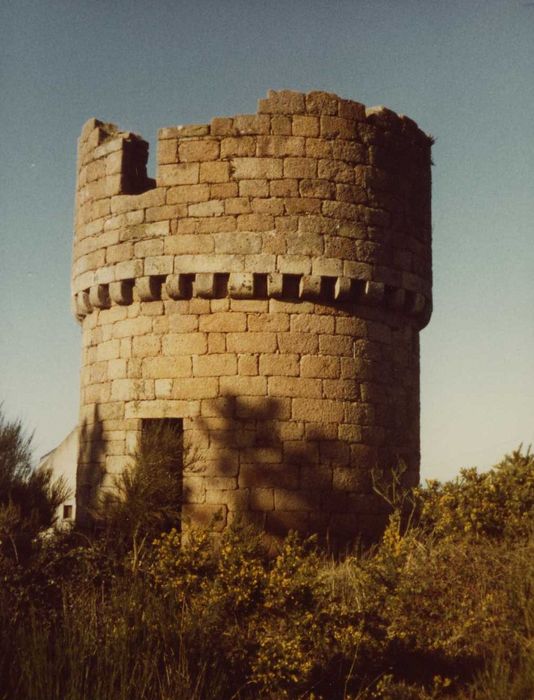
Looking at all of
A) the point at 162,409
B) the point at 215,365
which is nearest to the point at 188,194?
the point at 215,365

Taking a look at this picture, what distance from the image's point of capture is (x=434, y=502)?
7.93m

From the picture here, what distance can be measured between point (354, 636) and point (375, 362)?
3.47 m

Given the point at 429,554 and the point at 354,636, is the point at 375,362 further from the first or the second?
the point at 354,636

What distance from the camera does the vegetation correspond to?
5195mm

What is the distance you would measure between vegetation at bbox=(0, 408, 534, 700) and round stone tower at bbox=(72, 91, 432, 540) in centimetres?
59

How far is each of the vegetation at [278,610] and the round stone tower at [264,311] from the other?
1.95 feet

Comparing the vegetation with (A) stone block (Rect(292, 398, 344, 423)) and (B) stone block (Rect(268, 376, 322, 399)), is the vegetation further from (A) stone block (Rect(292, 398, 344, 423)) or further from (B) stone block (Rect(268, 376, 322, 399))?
(B) stone block (Rect(268, 376, 322, 399))

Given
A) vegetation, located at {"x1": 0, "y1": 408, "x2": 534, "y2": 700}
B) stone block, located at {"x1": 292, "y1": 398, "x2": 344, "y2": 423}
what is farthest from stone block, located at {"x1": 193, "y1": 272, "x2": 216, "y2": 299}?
vegetation, located at {"x1": 0, "y1": 408, "x2": 534, "y2": 700}

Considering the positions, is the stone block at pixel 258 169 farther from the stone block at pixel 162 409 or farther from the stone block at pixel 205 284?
the stone block at pixel 162 409

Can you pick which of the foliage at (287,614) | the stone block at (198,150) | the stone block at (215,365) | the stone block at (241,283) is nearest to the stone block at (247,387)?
the stone block at (215,365)

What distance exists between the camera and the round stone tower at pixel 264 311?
802 cm

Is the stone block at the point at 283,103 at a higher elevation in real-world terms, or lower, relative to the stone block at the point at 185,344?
higher

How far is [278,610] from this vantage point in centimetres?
621

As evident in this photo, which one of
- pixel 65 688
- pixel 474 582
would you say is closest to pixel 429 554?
pixel 474 582
